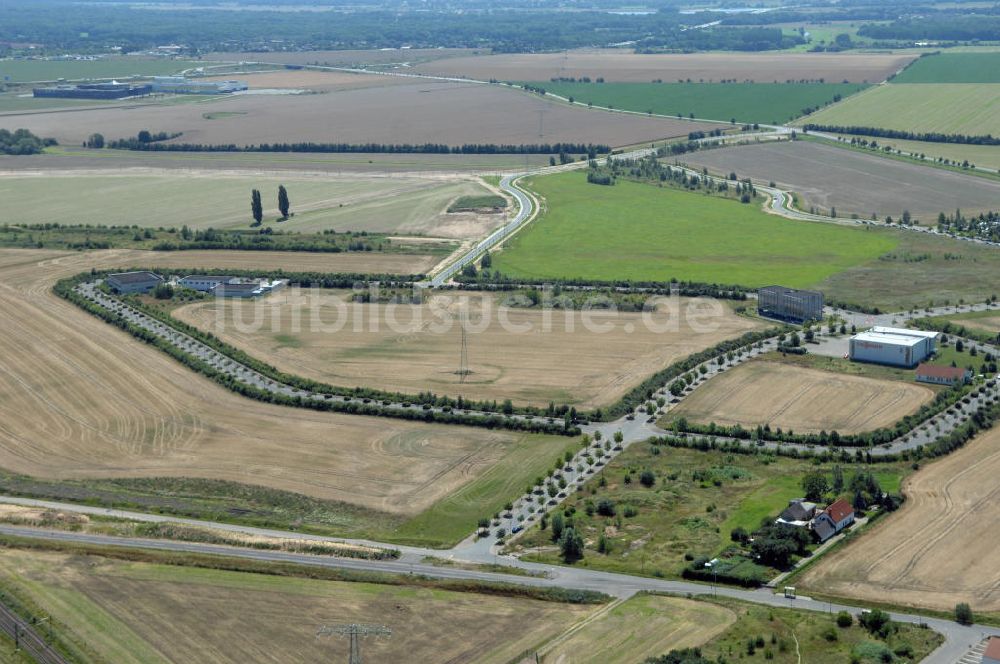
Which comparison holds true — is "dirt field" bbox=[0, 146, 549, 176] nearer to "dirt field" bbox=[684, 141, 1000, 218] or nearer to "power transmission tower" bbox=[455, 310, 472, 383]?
"dirt field" bbox=[684, 141, 1000, 218]

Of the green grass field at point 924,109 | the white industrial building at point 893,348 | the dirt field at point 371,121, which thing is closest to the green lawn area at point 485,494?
the white industrial building at point 893,348

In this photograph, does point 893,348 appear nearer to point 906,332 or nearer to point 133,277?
point 906,332

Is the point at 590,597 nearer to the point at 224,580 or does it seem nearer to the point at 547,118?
the point at 224,580

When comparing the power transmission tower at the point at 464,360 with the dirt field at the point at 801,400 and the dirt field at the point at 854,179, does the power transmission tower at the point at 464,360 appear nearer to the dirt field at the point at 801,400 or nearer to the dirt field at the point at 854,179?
the dirt field at the point at 801,400

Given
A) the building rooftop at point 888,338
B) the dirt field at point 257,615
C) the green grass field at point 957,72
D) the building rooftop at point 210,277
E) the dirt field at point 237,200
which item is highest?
the green grass field at point 957,72

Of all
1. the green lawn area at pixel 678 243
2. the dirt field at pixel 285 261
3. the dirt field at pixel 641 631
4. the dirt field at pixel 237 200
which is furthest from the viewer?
the dirt field at pixel 237 200

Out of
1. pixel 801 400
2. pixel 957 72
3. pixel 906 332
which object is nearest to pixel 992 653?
pixel 801 400

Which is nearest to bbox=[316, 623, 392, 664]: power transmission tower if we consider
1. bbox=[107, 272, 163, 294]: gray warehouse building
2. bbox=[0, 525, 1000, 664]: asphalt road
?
bbox=[0, 525, 1000, 664]: asphalt road
